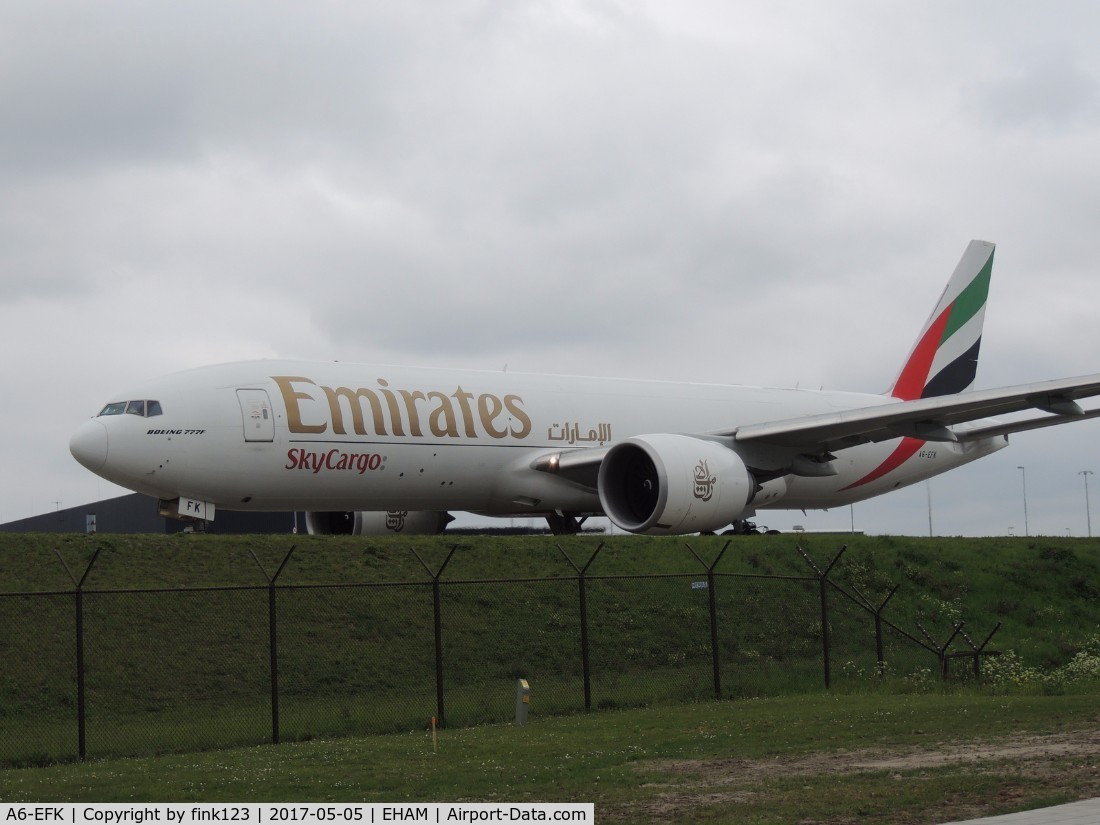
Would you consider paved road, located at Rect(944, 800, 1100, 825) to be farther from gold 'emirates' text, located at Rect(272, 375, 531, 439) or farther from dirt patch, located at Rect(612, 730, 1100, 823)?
gold 'emirates' text, located at Rect(272, 375, 531, 439)

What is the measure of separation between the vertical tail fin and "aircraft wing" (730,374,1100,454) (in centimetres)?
616

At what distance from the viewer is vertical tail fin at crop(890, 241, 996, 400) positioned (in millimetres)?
33562

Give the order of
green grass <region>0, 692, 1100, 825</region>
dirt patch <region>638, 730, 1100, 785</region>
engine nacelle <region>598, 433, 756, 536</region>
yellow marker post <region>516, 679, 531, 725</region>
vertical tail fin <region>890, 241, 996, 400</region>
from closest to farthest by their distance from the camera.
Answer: green grass <region>0, 692, 1100, 825</region> < dirt patch <region>638, 730, 1100, 785</region> < yellow marker post <region>516, 679, 531, 725</region> < engine nacelle <region>598, 433, 756, 536</region> < vertical tail fin <region>890, 241, 996, 400</region>

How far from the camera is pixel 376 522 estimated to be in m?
28.6

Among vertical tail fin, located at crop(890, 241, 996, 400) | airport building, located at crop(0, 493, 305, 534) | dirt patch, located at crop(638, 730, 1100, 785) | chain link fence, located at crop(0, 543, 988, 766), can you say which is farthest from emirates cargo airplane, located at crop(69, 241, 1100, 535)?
airport building, located at crop(0, 493, 305, 534)

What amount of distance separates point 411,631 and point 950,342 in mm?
19297

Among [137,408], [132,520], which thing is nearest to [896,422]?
[137,408]

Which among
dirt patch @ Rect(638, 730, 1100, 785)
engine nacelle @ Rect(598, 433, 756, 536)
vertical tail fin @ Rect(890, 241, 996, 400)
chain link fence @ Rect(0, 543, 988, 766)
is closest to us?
dirt patch @ Rect(638, 730, 1100, 785)

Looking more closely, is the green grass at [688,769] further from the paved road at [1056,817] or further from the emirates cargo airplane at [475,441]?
the emirates cargo airplane at [475,441]

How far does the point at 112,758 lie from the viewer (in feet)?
43.3

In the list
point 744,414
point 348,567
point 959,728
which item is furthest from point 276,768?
point 744,414

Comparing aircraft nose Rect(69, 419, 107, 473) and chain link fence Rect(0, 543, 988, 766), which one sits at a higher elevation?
aircraft nose Rect(69, 419, 107, 473)

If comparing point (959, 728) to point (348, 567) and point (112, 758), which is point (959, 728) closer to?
point (112, 758)

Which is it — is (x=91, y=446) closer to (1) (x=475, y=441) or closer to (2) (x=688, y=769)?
(1) (x=475, y=441)
